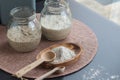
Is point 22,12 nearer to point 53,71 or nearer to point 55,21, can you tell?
point 55,21

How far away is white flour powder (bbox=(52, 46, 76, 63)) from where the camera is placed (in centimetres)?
65

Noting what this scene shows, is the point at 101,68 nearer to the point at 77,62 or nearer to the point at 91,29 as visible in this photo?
the point at 77,62

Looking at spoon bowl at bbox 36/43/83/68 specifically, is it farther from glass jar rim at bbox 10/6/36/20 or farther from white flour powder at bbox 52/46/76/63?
glass jar rim at bbox 10/6/36/20

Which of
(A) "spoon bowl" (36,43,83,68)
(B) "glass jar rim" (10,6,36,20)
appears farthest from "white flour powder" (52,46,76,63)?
(B) "glass jar rim" (10,6,36,20)

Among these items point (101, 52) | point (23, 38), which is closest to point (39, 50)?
point (23, 38)

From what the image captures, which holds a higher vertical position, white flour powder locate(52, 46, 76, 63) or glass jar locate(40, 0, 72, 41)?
glass jar locate(40, 0, 72, 41)

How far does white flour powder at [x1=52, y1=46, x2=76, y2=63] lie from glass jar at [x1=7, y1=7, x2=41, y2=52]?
66 mm

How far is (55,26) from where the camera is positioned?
2.38 ft

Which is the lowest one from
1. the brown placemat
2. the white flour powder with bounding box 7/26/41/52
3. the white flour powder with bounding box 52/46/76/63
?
the brown placemat

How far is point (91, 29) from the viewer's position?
817 millimetres

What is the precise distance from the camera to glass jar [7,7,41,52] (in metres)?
0.68

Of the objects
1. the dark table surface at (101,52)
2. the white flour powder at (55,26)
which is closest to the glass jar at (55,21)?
the white flour powder at (55,26)

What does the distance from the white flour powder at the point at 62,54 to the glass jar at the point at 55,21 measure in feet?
0.21

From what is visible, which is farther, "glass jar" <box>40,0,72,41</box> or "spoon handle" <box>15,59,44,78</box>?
"glass jar" <box>40,0,72,41</box>
